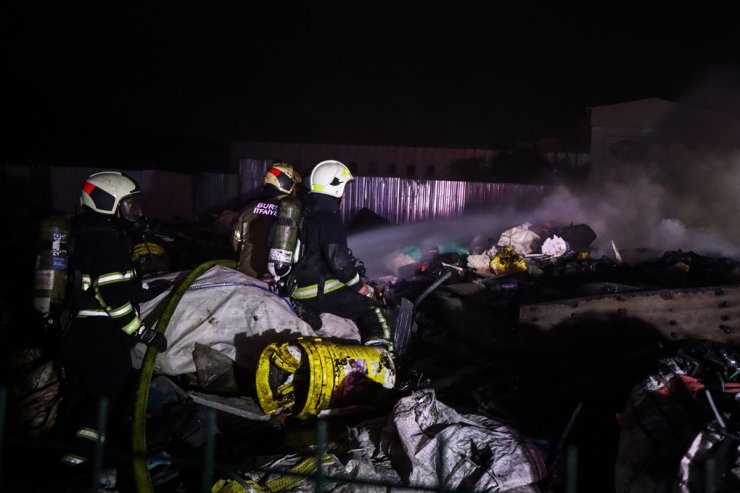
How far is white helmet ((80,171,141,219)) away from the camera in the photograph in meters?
3.72

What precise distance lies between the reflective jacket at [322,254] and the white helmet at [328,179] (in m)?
0.06

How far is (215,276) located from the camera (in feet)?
16.7

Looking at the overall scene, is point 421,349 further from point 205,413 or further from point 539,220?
point 539,220

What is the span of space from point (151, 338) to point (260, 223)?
2.14 m

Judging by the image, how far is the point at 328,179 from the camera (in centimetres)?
473

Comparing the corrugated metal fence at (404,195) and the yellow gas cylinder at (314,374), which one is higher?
the corrugated metal fence at (404,195)

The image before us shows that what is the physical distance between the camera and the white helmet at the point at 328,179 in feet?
15.5

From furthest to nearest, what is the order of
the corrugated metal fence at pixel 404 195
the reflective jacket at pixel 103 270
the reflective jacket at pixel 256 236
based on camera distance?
1. the corrugated metal fence at pixel 404 195
2. the reflective jacket at pixel 256 236
3. the reflective jacket at pixel 103 270

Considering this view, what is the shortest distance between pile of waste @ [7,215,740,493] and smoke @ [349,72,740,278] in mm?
3587

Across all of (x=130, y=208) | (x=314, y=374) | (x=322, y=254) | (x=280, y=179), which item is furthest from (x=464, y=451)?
(x=280, y=179)

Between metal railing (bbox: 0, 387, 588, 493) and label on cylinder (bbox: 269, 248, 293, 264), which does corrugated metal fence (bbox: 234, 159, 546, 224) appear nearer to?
label on cylinder (bbox: 269, 248, 293, 264)

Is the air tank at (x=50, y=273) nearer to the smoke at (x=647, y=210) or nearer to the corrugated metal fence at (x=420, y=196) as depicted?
the smoke at (x=647, y=210)

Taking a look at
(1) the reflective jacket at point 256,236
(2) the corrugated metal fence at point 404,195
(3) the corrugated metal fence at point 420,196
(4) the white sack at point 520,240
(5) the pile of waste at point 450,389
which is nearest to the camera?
(5) the pile of waste at point 450,389

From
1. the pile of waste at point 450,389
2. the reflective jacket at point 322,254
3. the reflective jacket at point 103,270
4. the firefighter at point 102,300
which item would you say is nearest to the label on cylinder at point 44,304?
the pile of waste at point 450,389
